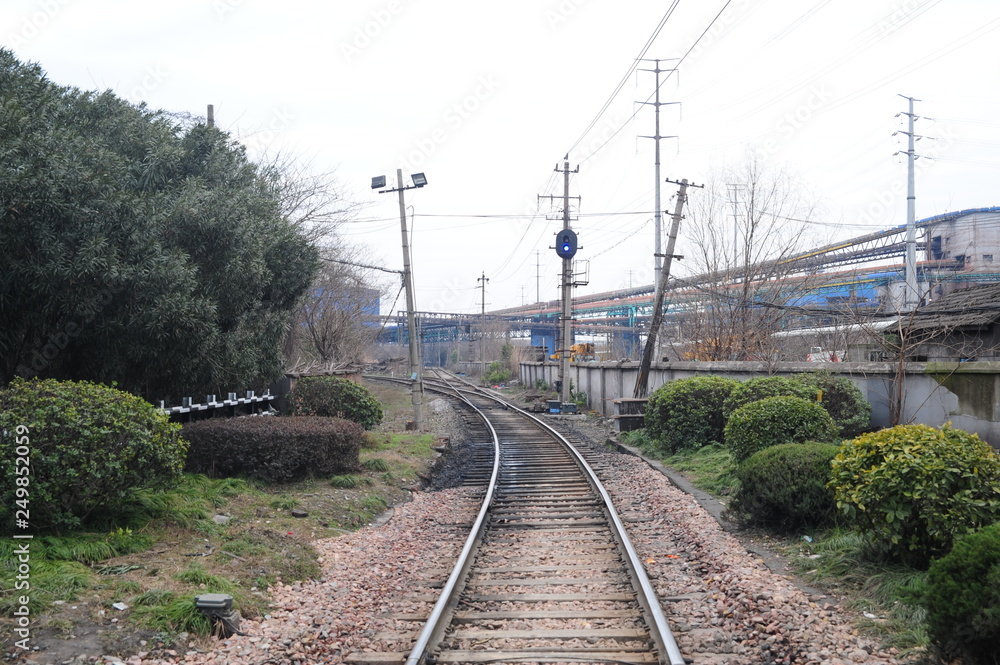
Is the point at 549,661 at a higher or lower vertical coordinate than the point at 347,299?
lower

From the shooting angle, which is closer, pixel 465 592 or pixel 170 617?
pixel 170 617

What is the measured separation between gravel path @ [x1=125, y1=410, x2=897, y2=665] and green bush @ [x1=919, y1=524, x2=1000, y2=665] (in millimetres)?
613

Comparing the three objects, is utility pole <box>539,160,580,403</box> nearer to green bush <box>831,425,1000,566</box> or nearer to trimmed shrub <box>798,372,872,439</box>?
trimmed shrub <box>798,372,872,439</box>

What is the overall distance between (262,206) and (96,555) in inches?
325

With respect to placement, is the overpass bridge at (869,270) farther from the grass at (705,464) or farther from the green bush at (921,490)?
the green bush at (921,490)

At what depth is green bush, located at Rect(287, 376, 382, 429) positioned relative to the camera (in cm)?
1683

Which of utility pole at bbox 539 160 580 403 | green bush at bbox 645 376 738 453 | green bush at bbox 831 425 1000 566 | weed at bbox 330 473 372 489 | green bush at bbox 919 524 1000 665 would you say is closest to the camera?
green bush at bbox 919 524 1000 665

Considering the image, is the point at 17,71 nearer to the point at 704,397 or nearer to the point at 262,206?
the point at 262,206

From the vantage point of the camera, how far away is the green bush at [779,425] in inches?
437

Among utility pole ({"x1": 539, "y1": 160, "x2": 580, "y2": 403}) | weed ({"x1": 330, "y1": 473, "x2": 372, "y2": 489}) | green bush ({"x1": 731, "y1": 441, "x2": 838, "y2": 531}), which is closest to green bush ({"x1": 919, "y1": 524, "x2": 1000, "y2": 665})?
green bush ({"x1": 731, "y1": 441, "x2": 838, "y2": 531})

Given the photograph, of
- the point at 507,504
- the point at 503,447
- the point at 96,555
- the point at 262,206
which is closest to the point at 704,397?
the point at 503,447

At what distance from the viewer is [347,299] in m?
34.8

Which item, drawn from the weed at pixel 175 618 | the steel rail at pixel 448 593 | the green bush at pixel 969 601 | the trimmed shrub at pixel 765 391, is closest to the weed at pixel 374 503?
the steel rail at pixel 448 593

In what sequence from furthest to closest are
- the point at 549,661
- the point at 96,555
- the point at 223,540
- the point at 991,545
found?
the point at 223,540, the point at 96,555, the point at 549,661, the point at 991,545
